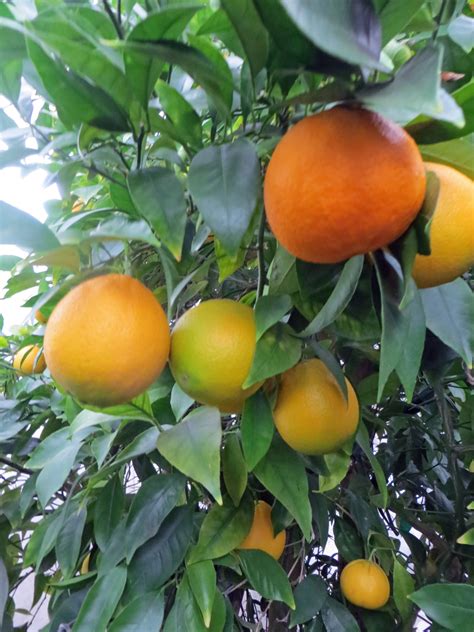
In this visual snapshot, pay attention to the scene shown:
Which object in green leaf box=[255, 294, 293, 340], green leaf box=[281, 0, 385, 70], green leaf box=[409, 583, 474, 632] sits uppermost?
green leaf box=[281, 0, 385, 70]

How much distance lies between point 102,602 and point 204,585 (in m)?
0.14

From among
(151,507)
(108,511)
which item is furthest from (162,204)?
(108,511)

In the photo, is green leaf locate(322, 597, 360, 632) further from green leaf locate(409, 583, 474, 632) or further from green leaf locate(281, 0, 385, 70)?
green leaf locate(281, 0, 385, 70)

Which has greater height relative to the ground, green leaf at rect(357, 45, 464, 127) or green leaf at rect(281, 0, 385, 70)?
green leaf at rect(281, 0, 385, 70)

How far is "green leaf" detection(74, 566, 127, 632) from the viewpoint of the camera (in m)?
0.61

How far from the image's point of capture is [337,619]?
2.47 ft

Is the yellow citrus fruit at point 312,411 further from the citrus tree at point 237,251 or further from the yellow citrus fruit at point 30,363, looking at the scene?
the yellow citrus fruit at point 30,363

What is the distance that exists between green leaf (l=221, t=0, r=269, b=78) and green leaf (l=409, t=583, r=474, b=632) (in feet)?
1.89

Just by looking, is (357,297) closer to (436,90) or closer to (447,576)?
(436,90)

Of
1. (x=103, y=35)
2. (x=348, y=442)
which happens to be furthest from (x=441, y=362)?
(x=103, y=35)

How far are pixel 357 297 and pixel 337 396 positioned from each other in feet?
0.32

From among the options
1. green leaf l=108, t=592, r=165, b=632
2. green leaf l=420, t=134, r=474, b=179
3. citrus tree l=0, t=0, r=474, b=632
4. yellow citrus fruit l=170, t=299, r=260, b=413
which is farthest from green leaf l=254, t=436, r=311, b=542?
green leaf l=420, t=134, r=474, b=179

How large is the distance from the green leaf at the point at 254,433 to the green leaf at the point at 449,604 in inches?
11.7

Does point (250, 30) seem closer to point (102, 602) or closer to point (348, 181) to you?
point (348, 181)
